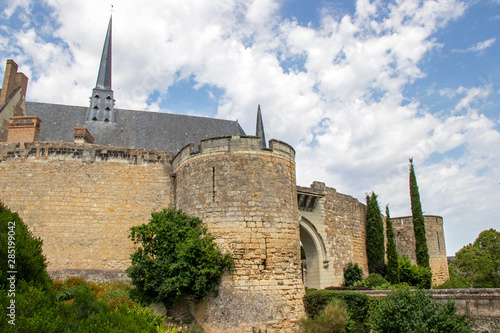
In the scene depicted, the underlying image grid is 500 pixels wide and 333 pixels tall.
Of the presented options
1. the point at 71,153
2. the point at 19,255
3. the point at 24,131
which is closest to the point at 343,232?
the point at 71,153

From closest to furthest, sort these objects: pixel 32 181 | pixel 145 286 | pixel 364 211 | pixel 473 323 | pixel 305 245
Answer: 1. pixel 473 323
2. pixel 145 286
3. pixel 32 181
4. pixel 305 245
5. pixel 364 211

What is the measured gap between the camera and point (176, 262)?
10828 millimetres

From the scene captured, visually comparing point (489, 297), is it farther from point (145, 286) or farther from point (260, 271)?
point (145, 286)

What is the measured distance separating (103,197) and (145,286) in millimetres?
4498

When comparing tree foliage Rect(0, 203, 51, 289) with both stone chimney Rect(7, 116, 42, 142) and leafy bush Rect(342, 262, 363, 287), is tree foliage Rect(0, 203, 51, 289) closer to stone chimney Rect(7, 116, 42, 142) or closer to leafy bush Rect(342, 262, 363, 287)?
stone chimney Rect(7, 116, 42, 142)

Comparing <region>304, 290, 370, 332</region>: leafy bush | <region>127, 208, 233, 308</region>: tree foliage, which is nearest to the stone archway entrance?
<region>304, 290, 370, 332</region>: leafy bush

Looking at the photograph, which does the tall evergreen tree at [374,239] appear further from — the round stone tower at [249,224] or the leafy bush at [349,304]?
the round stone tower at [249,224]

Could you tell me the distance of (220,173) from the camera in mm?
11789

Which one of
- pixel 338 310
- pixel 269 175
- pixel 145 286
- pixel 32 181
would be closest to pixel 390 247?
pixel 338 310

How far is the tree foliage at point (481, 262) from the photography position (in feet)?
88.6

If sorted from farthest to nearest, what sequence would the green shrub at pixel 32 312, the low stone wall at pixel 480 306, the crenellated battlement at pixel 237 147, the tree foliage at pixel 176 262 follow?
the crenellated battlement at pixel 237 147 < the tree foliage at pixel 176 262 < the low stone wall at pixel 480 306 < the green shrub at pixel 32 312

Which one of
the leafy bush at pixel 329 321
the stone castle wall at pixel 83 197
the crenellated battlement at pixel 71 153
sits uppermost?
the crenellated battlement at pixel 71 153

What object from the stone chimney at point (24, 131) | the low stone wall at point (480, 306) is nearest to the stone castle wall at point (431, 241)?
the low stone wall at point (480, 306)

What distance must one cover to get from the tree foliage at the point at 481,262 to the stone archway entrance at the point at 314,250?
14967 millimetres
